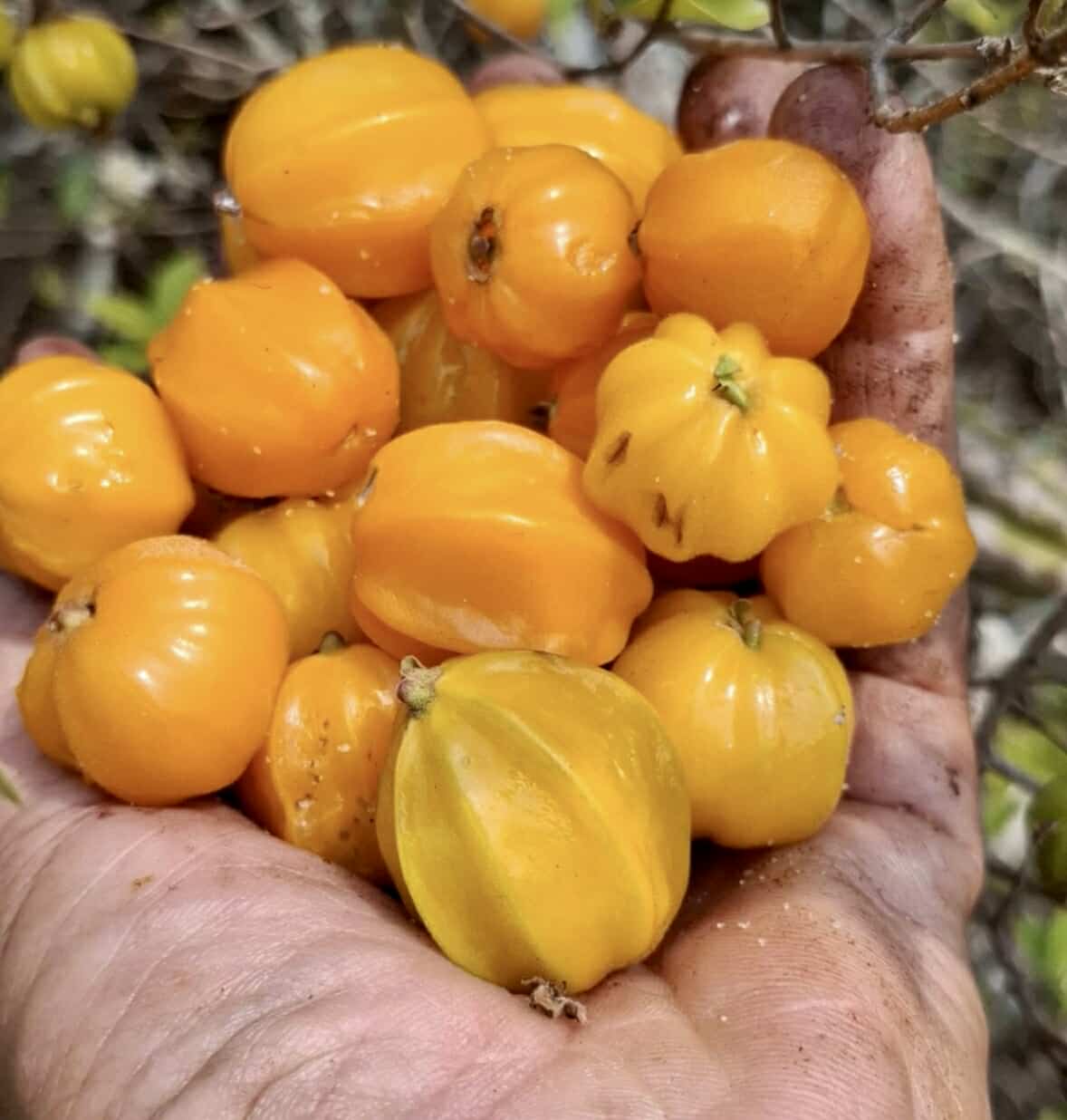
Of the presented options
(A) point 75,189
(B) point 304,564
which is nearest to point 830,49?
(B) point 304,564

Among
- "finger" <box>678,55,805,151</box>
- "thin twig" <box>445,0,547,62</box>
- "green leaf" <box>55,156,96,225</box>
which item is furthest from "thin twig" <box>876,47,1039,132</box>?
"green leaf" <box>55,156,96,225</box>

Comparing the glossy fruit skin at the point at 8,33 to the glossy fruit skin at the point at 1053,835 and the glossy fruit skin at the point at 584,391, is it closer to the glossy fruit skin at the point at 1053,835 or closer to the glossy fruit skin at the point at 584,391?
the glossy fruit skin at the point at 584,391

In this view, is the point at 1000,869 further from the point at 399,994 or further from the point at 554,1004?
the point at 399,994

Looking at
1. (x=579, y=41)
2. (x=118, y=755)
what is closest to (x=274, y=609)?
(x=118, y=755)

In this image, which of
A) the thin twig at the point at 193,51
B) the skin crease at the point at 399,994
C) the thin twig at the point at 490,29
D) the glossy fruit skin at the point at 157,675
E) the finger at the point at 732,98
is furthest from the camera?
the thin twig at the point at 193,51

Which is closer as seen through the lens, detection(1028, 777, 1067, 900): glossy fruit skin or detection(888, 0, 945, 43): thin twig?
detection(888, 0, 945, 43): thin twig

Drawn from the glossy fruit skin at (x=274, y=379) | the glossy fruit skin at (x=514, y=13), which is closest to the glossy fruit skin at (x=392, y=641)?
the glossy fruit skin at (x=274, y=379)

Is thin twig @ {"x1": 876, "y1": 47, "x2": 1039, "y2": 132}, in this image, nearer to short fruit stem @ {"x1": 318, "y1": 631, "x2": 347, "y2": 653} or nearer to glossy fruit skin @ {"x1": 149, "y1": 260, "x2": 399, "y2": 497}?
glossy fruit skin @ {"x1": 149, "y1": 260, "x2": 399, "y2": 497}
